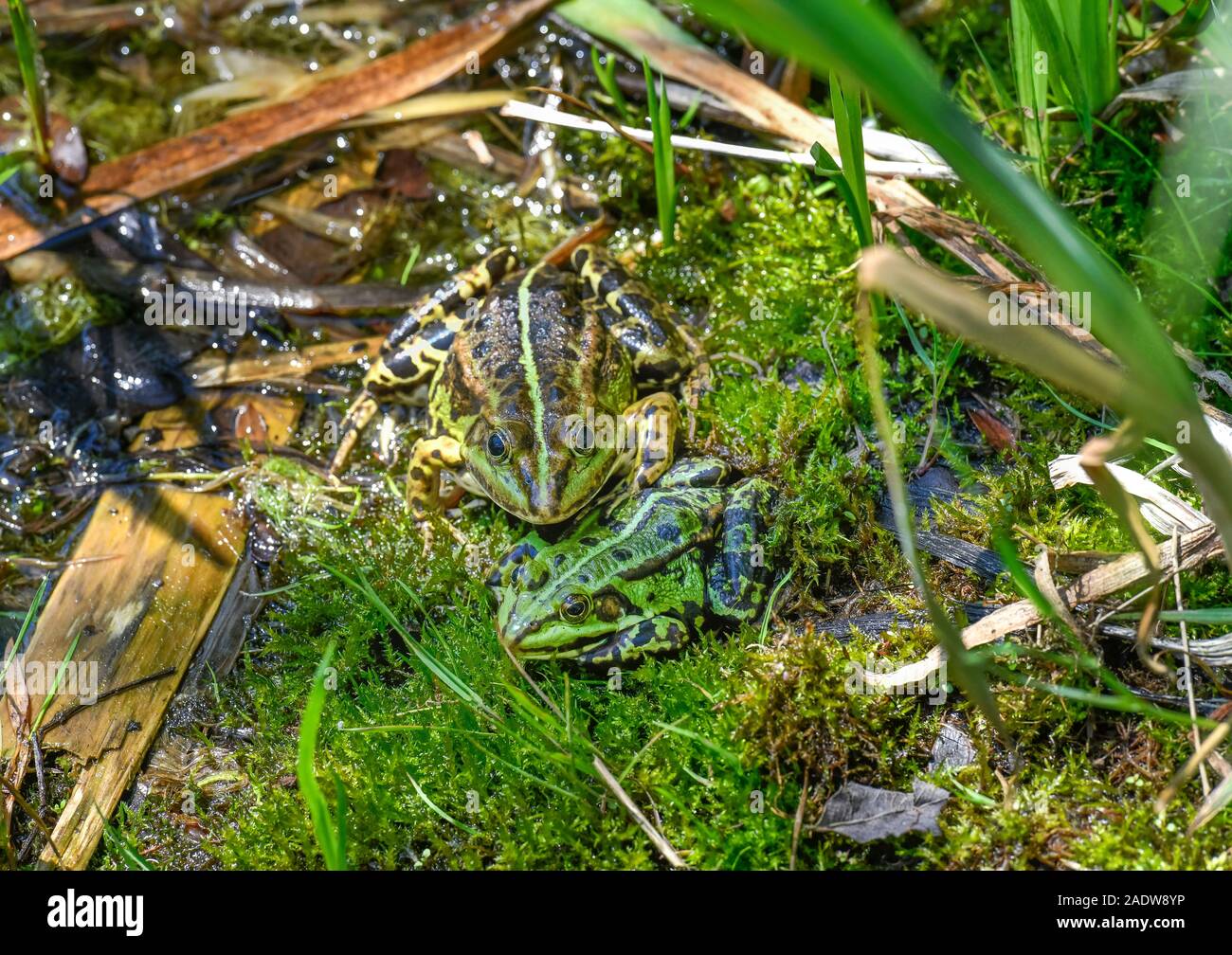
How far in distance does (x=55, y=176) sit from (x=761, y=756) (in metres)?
5.61

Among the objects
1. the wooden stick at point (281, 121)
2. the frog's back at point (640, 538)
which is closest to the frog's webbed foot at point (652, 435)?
the frog's back at point (640, 538)

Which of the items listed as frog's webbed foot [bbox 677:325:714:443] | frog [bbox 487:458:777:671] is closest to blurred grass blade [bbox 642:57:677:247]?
frog's webbed foot [bbox 677:325:714:443]

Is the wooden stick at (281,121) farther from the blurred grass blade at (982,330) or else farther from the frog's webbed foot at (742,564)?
the blurred grass blade at (982,330)

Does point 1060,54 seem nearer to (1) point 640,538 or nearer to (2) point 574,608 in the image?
(1) point 640,538

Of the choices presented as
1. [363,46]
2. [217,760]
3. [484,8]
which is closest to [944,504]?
[217,760]

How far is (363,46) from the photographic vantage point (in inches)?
269

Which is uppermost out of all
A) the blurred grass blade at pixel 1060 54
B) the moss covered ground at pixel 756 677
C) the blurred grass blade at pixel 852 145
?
the blurred grass blade at pixel 1060 54

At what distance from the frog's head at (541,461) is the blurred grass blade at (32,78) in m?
3.19

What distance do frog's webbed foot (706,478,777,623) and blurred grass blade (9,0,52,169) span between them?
432 cm

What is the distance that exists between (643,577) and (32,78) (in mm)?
4458

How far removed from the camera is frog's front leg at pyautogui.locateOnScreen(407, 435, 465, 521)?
5.03 meters

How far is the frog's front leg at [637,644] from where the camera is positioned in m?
4.29

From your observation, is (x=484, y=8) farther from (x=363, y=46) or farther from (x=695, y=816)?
(x=695, y=816)
